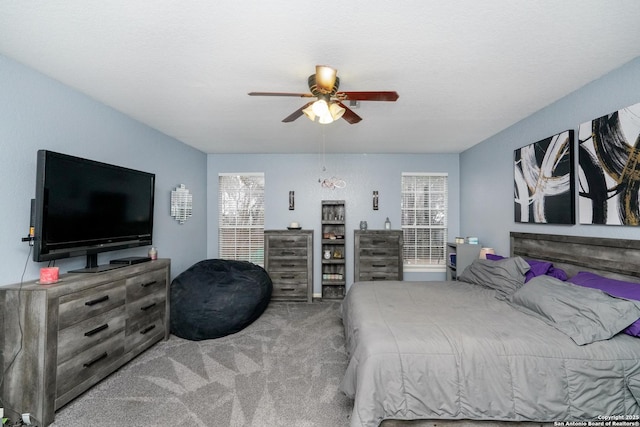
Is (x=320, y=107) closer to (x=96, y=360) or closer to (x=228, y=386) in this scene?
(x=228, y=386)

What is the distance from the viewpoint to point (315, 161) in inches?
208

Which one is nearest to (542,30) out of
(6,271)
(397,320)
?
(397,320)

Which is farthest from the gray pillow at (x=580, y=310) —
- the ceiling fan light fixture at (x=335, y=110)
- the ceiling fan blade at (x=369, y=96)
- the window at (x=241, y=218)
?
the window at (x=241, y=218)

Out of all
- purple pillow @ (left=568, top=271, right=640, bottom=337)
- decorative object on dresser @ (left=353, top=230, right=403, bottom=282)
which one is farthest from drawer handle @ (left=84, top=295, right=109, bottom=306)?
purple pillow @ (left=568, top=271, right=640, bottom=337)

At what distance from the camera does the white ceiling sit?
161 centimetres

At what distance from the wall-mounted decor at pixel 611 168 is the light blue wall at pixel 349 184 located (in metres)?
2.74

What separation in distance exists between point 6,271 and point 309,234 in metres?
3.53

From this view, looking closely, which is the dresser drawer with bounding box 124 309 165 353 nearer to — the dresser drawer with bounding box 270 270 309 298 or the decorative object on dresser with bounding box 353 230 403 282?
the dresser drawer with bounding box 270 270 309 298

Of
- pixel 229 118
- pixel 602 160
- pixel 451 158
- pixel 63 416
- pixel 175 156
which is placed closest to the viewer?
pixel 63 416

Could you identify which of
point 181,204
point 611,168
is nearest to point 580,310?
point 611,168

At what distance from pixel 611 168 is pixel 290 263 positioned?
4095mm

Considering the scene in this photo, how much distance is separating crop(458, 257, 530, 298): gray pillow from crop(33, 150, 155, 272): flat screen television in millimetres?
3946

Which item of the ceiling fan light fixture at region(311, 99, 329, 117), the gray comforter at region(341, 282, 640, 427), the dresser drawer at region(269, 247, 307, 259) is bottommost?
the gray comforter at region(341, 282, 640, 427)

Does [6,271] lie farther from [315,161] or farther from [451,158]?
[451,158]
